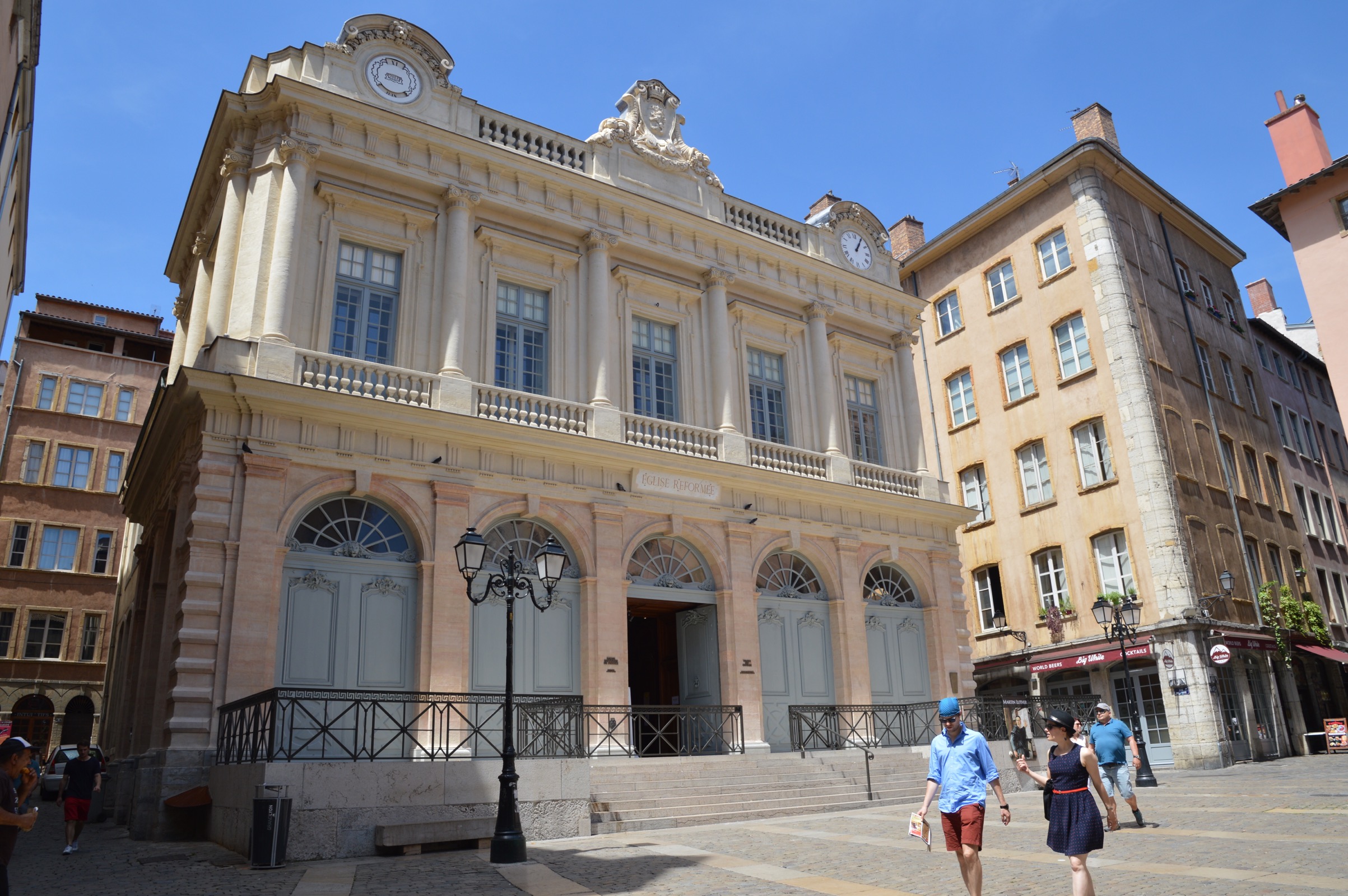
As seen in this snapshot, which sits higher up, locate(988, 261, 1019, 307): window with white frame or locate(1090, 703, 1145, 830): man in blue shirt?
locate(988, 261, 1019, 307): window with white frame

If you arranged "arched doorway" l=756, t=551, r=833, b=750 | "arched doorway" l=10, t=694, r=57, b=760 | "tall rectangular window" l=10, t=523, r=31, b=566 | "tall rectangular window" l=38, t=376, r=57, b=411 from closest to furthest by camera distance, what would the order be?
"arched doorway" l=756, t=551, r=833, b=750, "arched doorway" l=10, t=694, r=57, b=760, "tall rectangular window" l=10, t=523, r=31, b=566, "tall rectangular window" l=38, t=376, r=57, b=411

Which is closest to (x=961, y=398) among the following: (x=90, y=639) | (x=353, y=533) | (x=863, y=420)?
(x=863, y=420)

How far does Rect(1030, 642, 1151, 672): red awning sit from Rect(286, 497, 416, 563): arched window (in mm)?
17649

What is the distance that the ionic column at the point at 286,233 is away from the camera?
14.4 metres

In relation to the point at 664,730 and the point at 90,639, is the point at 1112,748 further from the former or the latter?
the point at 90,639

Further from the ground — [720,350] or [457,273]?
[457,273]

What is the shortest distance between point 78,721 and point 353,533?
2790 centimetres

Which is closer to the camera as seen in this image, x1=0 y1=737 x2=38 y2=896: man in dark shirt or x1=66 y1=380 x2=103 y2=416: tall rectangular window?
x1=0 y1=737 x2=38 y2=896: man in dark shirt

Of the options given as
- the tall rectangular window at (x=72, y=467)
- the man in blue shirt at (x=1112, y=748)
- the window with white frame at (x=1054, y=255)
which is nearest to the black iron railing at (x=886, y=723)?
the man in blue shirt at (x=1112, y=748)

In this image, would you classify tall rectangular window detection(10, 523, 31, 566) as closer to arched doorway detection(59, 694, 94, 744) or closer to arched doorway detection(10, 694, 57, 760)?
arched doorway detection(10, 694, 57, 760)

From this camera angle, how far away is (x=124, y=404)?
38.0 m

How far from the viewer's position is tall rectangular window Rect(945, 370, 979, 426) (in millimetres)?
29797

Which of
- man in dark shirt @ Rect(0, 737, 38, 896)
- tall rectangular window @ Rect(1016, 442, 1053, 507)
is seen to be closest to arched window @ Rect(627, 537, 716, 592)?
man in dark shirt @ Rect(0, 737, 38, 896)

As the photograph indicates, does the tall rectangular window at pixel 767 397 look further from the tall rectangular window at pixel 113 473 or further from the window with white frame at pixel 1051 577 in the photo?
the tall rectangular window at pixel 113 473
